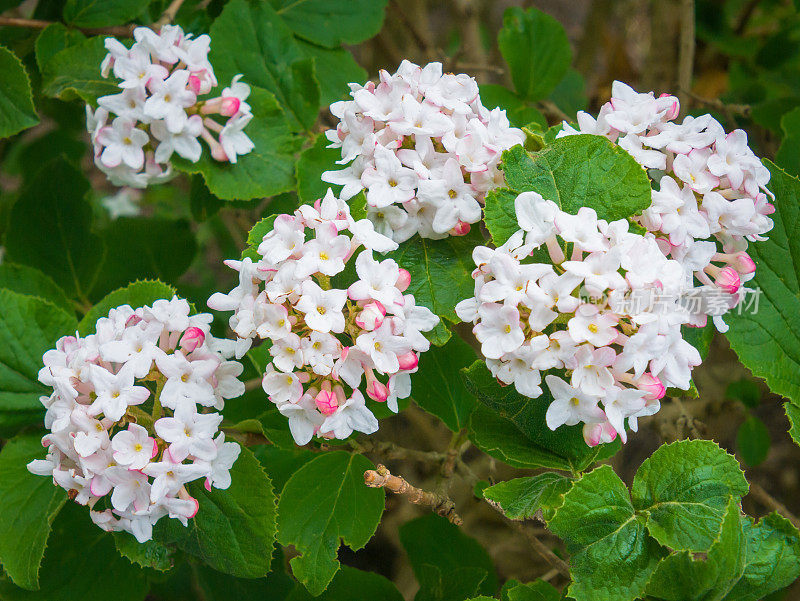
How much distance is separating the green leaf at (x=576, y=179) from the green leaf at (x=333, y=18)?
3.35 ft

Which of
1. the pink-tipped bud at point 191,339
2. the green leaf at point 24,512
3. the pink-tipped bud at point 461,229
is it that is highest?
the pink-tipped bud at point 461,229

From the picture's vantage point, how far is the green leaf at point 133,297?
1.54 metres

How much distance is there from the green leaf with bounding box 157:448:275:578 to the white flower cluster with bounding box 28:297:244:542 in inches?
3.9

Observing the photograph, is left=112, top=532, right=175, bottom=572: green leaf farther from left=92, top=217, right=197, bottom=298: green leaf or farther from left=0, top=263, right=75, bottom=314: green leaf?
left=92, top=217, right=197, bottom=298: green leaf

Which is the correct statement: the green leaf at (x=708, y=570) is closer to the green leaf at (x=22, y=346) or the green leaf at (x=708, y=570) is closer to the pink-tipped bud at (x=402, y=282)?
the pink-tipped bud at (x=402, y=282)

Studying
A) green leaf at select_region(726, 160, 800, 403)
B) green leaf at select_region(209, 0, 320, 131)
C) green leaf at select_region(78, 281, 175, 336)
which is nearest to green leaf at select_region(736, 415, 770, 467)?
green leaf at select_region(726, 160, 800, 403)

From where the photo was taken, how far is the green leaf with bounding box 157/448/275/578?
1.36 metres

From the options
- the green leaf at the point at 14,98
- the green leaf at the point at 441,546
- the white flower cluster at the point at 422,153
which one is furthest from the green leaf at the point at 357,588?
the green leaf at the point at 14,98

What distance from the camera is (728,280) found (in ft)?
4.08

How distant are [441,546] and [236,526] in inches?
25.2

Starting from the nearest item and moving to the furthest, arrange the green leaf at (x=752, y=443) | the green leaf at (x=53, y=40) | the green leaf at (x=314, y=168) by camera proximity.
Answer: the green leaf at (x=314, y=168), the green leaf at (x=53, y=40), the green leaf at (x=752, y=443)

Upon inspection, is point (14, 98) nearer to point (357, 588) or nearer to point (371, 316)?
point (371, 316)

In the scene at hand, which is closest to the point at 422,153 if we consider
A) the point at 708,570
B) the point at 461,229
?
the point at 461,229

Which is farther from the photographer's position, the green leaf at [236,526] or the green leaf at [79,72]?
the green leaf at [79,72]
